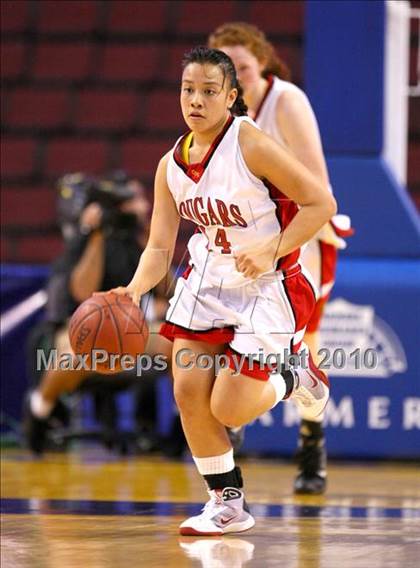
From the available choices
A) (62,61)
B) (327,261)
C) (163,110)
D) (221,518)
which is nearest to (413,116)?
(163,110)

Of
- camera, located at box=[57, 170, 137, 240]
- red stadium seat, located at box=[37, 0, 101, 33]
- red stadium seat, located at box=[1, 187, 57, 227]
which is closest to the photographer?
camera, located at box=[57, 170, 137, 240]

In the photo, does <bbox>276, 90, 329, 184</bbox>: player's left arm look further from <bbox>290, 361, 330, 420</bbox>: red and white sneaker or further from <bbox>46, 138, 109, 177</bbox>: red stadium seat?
<bbox>46, 138, 109, 177</bbox>: red stadium seat

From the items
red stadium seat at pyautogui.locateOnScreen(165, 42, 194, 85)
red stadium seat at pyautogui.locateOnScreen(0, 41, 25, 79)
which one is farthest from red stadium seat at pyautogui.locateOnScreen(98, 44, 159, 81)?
red stadium seat at pyautogui.locateOnScreen(0, 41, 25, 79)

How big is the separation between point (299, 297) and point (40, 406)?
2.78 meters

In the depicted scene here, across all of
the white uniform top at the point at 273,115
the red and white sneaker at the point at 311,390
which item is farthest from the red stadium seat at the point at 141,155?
the red and white sneaker at the point at 311,390

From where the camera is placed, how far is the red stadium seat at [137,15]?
1070 cm

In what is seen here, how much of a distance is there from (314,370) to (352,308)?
1854mm

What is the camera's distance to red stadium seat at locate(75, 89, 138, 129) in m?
10.1

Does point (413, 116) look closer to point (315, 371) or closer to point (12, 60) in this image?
point (12, 60)

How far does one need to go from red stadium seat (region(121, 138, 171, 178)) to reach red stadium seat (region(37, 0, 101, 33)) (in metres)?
1.41

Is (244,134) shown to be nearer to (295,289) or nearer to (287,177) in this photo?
(287,177)

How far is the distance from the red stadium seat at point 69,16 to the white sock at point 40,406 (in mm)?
4908

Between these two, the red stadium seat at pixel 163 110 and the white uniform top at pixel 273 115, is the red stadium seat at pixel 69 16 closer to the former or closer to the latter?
the red stadium seat at pixel 163 110

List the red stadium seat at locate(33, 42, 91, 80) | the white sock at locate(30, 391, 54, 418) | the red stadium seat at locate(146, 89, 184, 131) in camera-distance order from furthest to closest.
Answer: the red stadium seat at locate(33, 42, 91, 80), the red stadium seat at locate(146, 89, 184, 131), the white sock at locate(30, 391, 54, 418)
